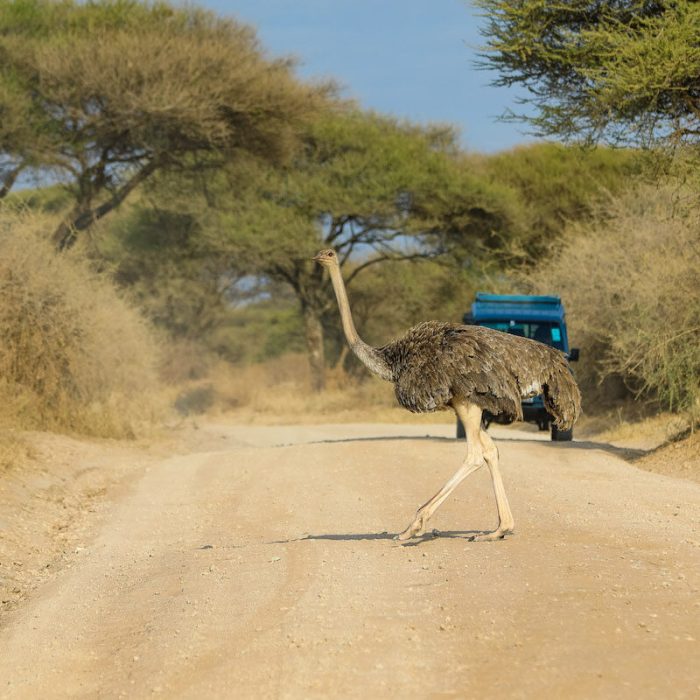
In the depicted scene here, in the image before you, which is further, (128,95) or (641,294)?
(128,95)

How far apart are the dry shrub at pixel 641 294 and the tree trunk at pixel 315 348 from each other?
8.63 metres

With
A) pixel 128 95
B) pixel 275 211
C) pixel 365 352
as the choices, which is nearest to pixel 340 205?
pixel 275 211

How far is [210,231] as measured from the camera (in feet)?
132

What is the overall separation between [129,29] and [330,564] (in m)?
26.2

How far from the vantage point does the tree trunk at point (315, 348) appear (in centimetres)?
4166

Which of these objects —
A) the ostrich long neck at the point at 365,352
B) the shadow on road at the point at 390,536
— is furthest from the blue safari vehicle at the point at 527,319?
the shadow on road at the point at 390,536

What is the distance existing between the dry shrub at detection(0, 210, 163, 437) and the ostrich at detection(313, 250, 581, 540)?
35.5 feet

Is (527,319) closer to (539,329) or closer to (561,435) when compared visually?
(539,329)

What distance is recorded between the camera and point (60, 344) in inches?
871

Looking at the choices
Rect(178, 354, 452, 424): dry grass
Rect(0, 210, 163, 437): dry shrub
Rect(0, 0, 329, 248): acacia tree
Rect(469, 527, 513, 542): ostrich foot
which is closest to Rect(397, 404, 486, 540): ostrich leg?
Rect(469, 527, 513, 542): ostrich foot

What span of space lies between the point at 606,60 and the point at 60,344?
33.3 feet

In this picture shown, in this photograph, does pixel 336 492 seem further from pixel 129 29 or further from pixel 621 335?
pixel 129 29

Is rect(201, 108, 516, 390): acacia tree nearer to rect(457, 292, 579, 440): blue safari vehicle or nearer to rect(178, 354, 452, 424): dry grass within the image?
rect(178, 354, 452, 424): dry grass

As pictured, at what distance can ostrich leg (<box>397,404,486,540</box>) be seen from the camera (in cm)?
982
